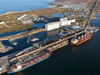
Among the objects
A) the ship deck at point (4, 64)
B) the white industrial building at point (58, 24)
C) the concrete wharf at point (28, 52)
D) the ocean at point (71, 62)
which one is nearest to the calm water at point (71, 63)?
the ocean at point (71, 62)

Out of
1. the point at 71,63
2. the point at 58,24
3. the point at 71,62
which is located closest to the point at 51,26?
the point at 58,24

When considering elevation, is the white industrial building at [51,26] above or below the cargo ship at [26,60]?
above

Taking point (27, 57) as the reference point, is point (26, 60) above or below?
below

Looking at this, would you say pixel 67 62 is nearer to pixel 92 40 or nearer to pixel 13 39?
pixel 92 40

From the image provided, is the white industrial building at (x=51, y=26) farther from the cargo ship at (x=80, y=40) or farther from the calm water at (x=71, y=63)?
the calm water at (x=71, y=63)

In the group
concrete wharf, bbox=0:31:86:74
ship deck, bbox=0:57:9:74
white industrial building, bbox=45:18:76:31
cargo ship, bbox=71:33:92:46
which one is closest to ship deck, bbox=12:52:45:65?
concrete wharf, bbox=0:31:86:74

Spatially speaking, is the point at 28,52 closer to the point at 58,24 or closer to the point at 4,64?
the point at 4,64

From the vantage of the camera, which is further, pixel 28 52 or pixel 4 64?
pixel 28 52
